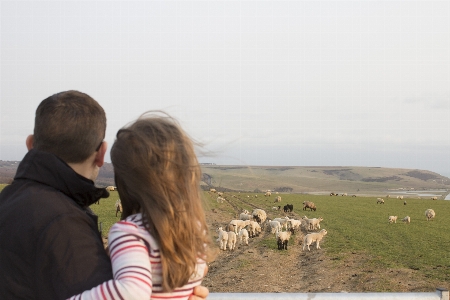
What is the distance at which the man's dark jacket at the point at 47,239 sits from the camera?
5.77 feet

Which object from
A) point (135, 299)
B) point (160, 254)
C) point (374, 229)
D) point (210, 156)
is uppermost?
point (210, 156)

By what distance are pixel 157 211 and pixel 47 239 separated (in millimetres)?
437

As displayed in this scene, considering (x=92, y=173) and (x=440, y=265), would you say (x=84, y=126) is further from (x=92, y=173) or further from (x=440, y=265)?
(x=440, y=265)

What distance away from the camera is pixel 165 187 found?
6.46ft

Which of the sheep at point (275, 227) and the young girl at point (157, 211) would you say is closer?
the young girl at point (157, 211)

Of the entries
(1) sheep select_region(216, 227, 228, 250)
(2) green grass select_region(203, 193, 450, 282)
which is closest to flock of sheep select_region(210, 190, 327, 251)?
(1) sheep select_region(216, 227, 228, 250)

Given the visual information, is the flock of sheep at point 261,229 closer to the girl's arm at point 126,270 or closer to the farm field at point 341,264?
the farm field at point 341,264

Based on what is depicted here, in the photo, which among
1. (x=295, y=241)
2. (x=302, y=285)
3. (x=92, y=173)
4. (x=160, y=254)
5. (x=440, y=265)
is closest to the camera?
(x=160, y=254)

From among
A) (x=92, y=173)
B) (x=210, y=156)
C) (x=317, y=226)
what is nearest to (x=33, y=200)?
(x=92, y=173)

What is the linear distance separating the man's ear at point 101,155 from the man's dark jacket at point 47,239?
0.20m

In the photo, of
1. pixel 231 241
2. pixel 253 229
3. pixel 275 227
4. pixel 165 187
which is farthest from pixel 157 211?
pixel 275 227

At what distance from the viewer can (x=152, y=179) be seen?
1.95 meters

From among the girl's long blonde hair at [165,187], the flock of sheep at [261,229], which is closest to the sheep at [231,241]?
the flock of sheep at [261,229]

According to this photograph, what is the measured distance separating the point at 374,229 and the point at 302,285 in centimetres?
1636
